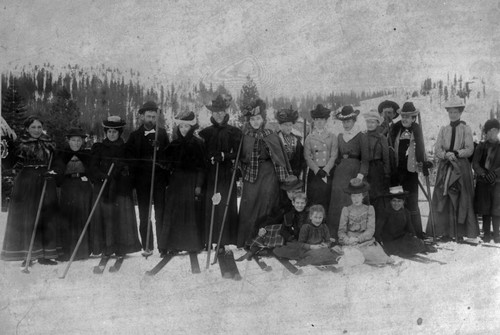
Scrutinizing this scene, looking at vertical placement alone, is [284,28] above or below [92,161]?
above

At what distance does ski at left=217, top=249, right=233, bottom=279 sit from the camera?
396cm

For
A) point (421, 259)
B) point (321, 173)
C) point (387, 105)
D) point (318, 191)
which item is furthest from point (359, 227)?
point (387, 105)

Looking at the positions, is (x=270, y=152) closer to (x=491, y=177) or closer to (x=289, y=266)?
(x=289, y=266)

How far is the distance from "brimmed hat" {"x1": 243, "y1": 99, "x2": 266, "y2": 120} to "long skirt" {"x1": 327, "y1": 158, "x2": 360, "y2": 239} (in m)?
0.89

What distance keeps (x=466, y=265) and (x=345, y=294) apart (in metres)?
1.21

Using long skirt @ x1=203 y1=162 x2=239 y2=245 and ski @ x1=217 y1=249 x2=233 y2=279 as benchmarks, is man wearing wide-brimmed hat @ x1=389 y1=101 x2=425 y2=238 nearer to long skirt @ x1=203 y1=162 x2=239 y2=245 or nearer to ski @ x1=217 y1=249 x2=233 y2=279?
long skirt @ x1=203 y1=162 x2=239 y2=245

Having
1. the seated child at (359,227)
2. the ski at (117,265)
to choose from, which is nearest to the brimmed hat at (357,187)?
the seated child at (359,227)

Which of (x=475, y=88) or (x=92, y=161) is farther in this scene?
(x=475, y=88)

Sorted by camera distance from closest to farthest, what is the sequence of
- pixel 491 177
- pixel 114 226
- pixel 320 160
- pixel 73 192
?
1. pixel 73 192
2. pixel 114 226
3. pixel 320 160
4. pixel 491 177

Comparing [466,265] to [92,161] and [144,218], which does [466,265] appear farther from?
[92,161]

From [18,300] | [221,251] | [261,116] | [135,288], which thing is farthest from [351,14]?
[18,300]

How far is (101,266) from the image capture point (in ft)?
12.9

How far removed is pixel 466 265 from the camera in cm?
431

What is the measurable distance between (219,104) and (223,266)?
4.59 feet
